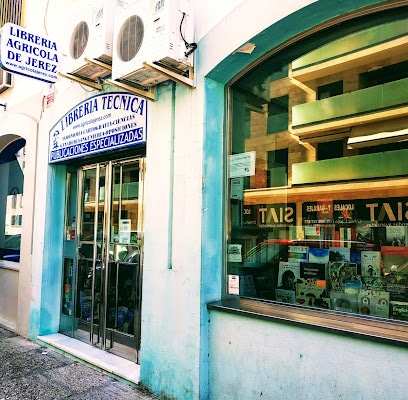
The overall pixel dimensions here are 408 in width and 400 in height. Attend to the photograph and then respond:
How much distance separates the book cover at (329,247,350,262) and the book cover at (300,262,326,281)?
0.39ft

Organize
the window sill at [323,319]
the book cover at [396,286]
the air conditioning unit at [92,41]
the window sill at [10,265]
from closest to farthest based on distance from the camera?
the window sill at [323,319] < the book cover at [396,286] < the air conditioning unit at [92,41] < the window sill at [10,265]

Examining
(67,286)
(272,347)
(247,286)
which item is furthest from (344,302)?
(67,286)

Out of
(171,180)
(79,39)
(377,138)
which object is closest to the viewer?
(377,138)

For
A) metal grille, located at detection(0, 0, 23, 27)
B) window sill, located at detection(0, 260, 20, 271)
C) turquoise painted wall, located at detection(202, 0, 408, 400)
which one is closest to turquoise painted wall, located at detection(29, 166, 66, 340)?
window sill, located at detection(0, 260, 20, 271)

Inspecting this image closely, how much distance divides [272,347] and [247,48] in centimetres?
260

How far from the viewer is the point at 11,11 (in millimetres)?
7438

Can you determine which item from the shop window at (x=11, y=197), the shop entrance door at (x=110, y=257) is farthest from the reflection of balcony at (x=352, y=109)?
the shop window at (x=11, y=197)

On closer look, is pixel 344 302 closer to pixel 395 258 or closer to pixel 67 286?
pixel 395 258

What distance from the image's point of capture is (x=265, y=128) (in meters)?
4.01

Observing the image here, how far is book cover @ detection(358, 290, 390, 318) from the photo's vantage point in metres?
3.01

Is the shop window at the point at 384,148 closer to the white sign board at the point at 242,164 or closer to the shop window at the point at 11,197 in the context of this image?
the white sign board at the point at 242,164

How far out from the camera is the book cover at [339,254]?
11.2 feet

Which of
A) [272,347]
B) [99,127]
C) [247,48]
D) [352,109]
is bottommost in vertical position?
[272,347]

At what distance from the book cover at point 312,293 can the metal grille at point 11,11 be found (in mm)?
6746
